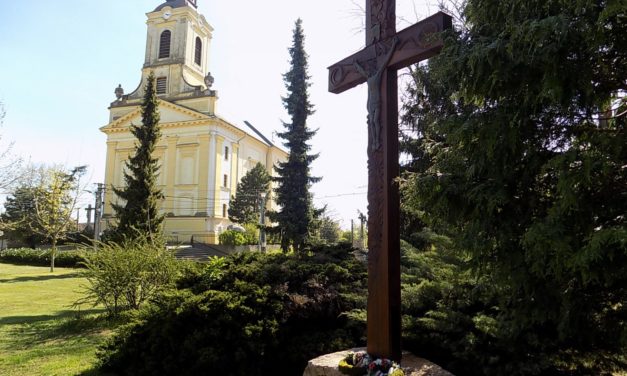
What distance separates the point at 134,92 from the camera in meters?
45.5

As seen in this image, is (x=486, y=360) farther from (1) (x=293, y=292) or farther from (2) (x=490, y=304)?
(1) (x=293, y=292)

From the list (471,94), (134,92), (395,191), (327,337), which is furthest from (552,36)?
(134,92)

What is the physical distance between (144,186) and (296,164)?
29.9 ft

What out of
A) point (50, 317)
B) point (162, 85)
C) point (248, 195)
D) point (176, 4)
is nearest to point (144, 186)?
point (248, 195)

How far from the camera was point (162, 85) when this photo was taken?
44.6 meters

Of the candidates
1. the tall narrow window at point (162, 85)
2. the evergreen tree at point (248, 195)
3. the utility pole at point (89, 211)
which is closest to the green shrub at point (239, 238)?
the evergreen tree at point (248, 195)

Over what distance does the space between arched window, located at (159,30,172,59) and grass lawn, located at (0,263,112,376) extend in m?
35.0

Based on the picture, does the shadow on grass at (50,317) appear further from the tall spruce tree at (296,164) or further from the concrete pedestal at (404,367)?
the tall spruce tree at (296,164)

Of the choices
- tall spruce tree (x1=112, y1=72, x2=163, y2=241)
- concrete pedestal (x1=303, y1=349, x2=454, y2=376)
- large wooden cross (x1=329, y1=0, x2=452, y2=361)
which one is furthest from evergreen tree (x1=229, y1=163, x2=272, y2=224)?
concrete pedestal (x1=303, y1=349, x2=454, y2=376)

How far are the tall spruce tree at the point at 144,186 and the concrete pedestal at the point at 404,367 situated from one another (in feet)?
73.7

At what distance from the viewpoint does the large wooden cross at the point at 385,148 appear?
400cm

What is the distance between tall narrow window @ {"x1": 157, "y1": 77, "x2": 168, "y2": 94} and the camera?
145ft

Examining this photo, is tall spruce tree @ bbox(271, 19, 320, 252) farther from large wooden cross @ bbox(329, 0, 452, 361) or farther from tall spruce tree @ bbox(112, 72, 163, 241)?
large wooden cross @ bbox(329, 0, 452, 361)

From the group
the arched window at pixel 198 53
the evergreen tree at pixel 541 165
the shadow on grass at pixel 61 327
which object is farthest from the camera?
the arched window at pixel 198 53
